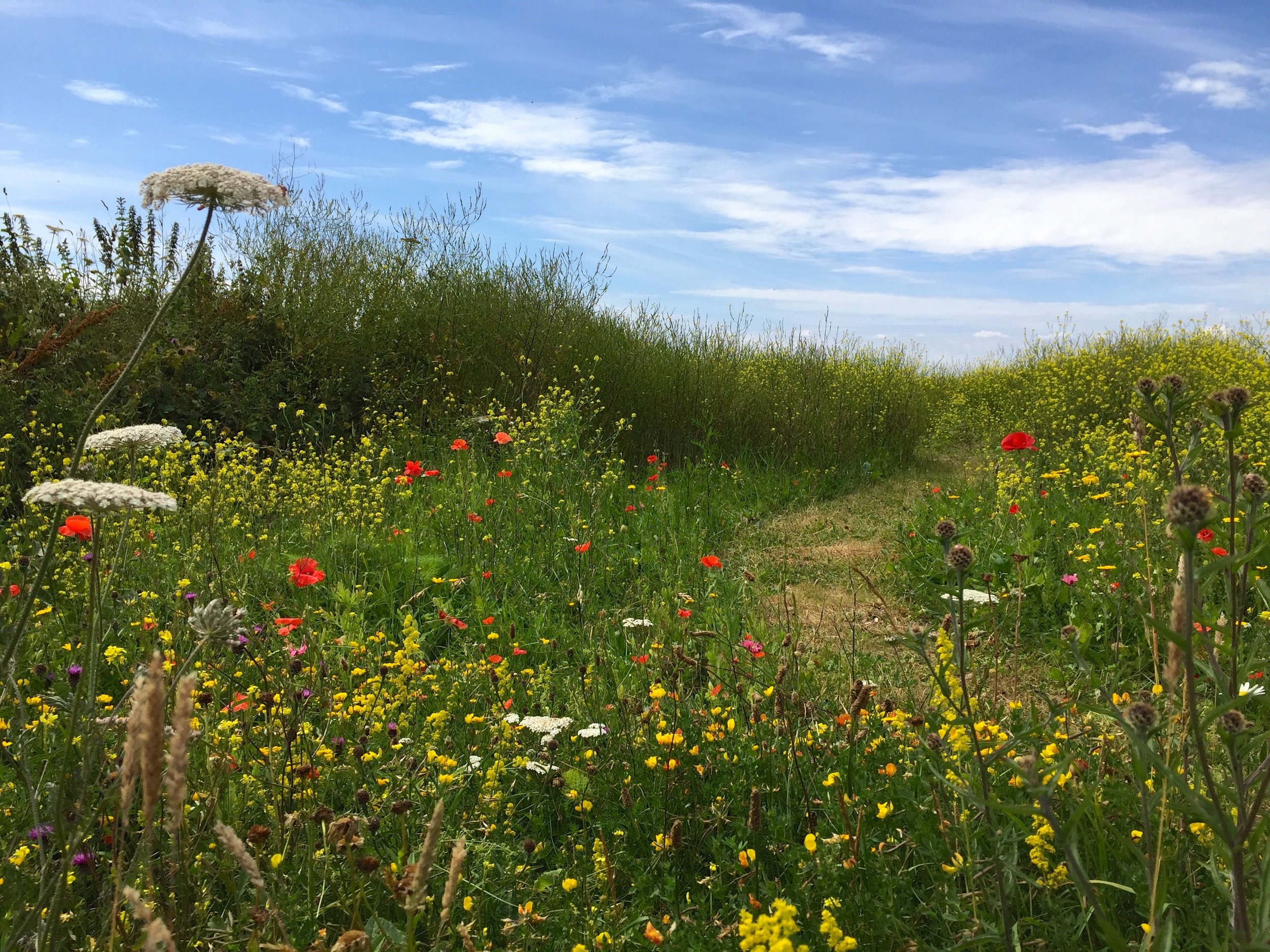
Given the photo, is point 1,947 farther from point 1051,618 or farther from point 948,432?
point 948,432

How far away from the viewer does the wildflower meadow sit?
4.68 ft

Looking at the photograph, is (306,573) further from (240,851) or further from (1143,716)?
(1143,716)

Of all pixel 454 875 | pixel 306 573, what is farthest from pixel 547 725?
pixel 454 875

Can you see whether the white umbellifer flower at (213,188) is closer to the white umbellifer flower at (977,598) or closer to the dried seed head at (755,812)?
the dried seed head at (755,812)

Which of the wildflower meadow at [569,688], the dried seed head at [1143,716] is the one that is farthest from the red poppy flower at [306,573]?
the dried seed head at [1143,716]

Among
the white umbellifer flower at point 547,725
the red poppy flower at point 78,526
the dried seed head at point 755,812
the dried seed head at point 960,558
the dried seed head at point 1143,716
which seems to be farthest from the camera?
the white umbellifer flower at point 547,725

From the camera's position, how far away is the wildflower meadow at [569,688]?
4.68 feet

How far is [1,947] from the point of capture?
3.81 feet

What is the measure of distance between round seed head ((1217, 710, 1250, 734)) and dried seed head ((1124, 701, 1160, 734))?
0.19 m

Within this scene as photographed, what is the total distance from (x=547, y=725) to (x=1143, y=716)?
162 cm

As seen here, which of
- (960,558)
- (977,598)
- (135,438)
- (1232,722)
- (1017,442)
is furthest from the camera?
(1017,442)

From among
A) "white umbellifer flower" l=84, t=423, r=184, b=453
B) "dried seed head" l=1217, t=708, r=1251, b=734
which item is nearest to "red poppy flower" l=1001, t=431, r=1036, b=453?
"dried seed head" l=1217, t=708, r=1251, b=734

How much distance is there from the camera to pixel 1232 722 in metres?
1.22

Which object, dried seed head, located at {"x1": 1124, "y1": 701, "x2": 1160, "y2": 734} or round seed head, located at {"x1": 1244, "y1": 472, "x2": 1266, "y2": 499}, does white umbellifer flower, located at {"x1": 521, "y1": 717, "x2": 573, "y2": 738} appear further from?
round seed head, located at {"x1": 1244, "y1": 472, "x2": 1266, "y2": 499}
